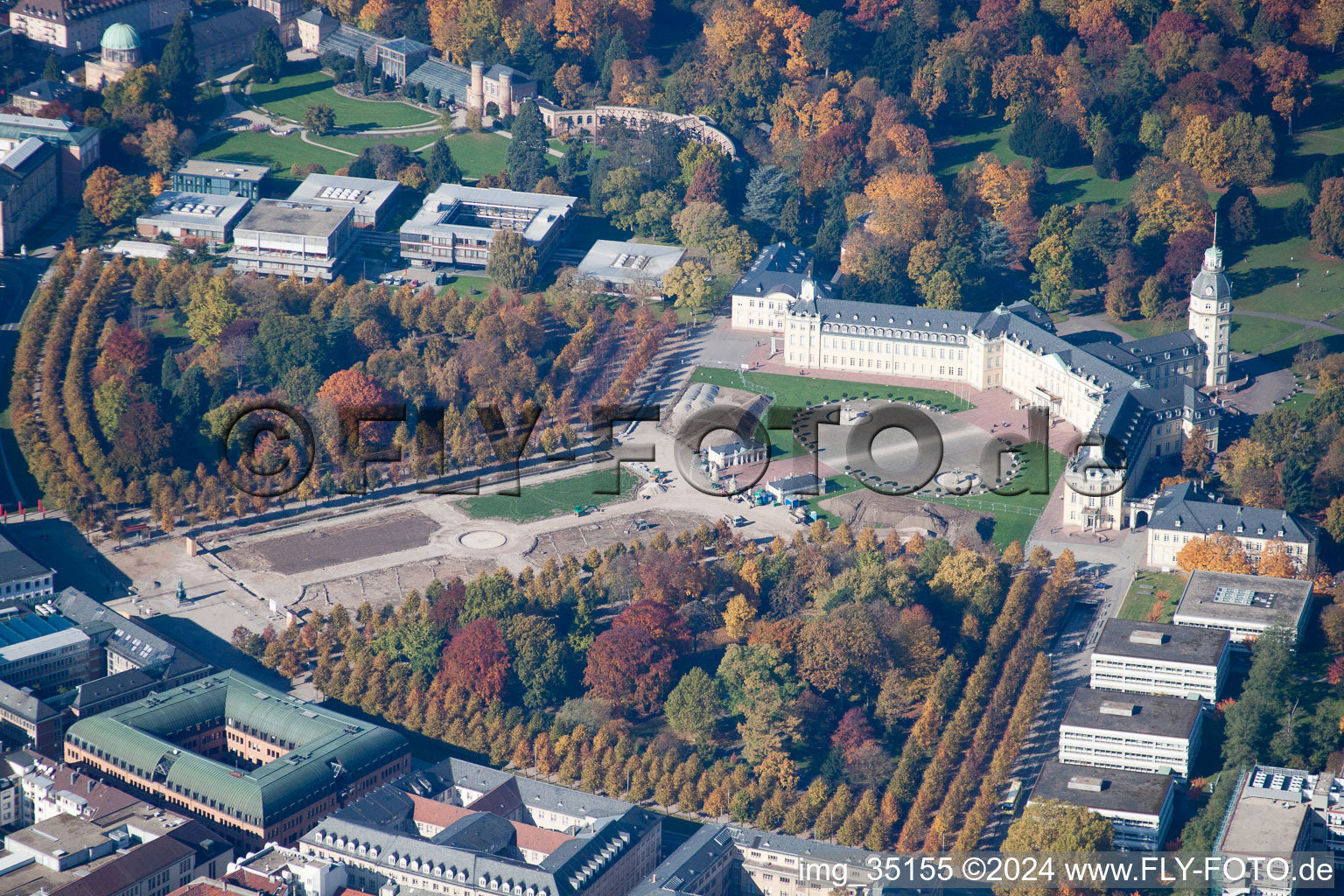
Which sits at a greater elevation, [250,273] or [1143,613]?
[250,273]

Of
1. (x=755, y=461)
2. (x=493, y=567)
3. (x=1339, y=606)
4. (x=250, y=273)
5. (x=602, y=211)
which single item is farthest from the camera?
(x=602, y=211)

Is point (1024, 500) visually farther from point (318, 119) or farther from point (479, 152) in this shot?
point (318, 119)

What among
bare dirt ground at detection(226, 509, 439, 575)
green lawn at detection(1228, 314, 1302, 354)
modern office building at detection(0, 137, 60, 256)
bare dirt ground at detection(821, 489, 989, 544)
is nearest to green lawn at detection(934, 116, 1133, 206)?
green lawn at detection(1228, 314, 1302, 354)

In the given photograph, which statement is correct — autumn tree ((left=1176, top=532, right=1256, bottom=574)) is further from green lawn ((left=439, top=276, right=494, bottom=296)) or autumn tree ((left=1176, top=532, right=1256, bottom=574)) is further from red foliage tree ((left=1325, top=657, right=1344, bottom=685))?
green lawn ((left=439, top=276, right=494, bottom=296))

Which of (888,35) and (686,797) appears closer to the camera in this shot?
(686,797)

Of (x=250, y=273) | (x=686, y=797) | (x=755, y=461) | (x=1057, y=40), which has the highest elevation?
(x=1057, y=40)

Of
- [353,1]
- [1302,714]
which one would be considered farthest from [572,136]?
[1302,714]

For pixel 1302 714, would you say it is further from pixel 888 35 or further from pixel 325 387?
pixel 888 35

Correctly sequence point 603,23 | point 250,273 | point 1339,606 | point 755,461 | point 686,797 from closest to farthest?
point 686,797, point 1339,606, point 755,461, point 250,273, point 603,23
